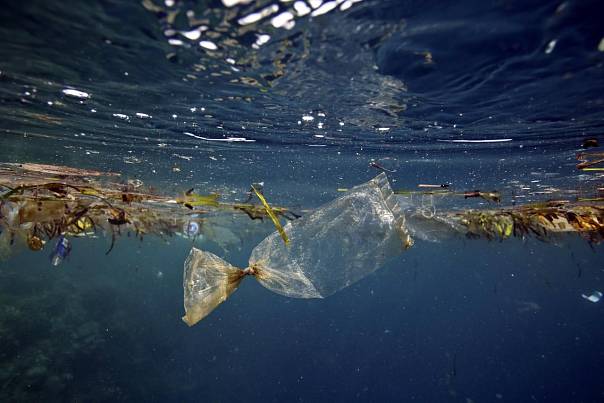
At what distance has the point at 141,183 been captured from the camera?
19203mm

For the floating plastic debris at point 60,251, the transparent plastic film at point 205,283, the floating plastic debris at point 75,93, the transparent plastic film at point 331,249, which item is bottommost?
the floating plastic debris at point 60,251

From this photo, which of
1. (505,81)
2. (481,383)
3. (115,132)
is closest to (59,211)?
(115,132)

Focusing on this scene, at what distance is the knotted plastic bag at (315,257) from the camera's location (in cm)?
411

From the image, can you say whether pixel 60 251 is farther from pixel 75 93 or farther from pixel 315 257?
pixel 315 257

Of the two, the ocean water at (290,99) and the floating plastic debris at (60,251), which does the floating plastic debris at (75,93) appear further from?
the floating plastic debris at (60,251)

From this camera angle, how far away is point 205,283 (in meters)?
4.29

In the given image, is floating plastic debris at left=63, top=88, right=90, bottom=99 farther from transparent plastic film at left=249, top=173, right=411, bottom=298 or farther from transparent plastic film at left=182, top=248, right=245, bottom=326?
transparent plastic film at left=249, top=173, right=411, bottom=298

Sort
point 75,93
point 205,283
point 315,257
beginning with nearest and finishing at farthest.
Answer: point 315,257 → point 205,283 → point 75,93

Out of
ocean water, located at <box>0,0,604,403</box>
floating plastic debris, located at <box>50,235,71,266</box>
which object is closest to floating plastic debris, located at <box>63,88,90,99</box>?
ocean water, located at <box>0,0,604,403</box>

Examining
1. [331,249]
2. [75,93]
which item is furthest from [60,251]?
[331,249]

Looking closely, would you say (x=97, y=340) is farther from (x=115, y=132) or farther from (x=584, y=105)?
(x=584, y=105)

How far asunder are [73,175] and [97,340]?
19.7 meters

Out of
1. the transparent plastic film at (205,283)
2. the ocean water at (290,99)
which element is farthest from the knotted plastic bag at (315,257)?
the ocean water at (290,99)

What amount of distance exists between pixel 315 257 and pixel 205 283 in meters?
1.48
